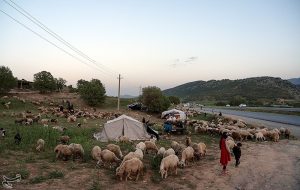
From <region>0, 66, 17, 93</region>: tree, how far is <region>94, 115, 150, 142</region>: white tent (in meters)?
36.6

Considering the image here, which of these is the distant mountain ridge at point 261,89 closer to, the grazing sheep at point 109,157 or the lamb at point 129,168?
the grazing sheep at point 109,157

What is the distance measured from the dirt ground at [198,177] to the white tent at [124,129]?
8.49m

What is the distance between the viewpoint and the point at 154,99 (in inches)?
2311

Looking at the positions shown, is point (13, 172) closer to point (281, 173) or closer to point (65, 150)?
point (65, 150)

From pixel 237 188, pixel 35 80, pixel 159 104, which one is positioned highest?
pixel 35 80

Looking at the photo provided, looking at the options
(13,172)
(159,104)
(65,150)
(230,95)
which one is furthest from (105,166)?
(230,95)

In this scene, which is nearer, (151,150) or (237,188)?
(237,188)

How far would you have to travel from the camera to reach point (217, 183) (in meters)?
14.1

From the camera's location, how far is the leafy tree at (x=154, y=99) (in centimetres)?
5862

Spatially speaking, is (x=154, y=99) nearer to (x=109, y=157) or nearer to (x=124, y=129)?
(x=124, y=129)

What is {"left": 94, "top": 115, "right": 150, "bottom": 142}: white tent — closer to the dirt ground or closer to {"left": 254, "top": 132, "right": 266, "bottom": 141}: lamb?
the dirt ground

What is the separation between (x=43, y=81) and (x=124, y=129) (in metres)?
42.5

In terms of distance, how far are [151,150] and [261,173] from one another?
6.95 m

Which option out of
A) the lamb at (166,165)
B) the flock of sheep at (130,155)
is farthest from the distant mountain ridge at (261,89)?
the lamb at (166,165)
